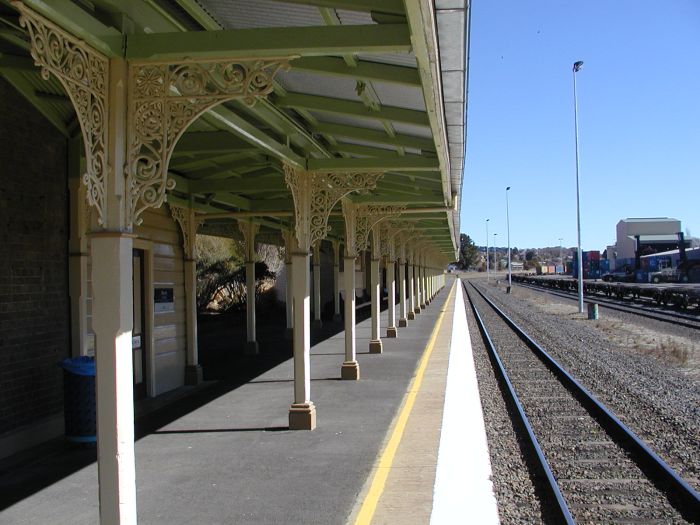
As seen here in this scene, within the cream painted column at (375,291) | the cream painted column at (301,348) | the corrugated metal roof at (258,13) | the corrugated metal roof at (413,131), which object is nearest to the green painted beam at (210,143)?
the cream painted column at (301,348)

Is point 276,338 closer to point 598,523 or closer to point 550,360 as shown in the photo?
point 550,360

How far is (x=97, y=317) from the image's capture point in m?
4.18

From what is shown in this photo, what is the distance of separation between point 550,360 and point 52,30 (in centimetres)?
1374

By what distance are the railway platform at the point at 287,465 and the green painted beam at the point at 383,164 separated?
125 inches

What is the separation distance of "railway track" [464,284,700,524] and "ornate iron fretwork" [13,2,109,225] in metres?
4.33

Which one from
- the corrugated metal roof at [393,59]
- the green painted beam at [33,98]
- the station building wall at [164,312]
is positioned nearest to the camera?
the corrugated metal roof at [393,59]

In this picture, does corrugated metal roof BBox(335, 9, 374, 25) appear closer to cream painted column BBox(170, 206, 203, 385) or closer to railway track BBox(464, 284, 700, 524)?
railway track BBox(464, 284, 700, 524)

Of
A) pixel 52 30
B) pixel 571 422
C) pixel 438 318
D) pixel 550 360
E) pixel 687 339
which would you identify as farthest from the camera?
pixel 438 318

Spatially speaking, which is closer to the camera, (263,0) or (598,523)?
(263,0)

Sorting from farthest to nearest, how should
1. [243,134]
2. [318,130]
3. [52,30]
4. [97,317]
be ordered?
1. [318,130]
2. [243,134]
3. [97,317]
4. [52,30]

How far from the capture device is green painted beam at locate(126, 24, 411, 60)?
14.0 feet

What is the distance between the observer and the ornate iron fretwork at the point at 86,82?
3.75 meters

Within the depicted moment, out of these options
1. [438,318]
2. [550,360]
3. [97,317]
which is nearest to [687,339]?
[550,360]

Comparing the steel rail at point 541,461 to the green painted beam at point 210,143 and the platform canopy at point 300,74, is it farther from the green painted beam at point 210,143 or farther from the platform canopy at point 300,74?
the green painted beam at point 210,143
